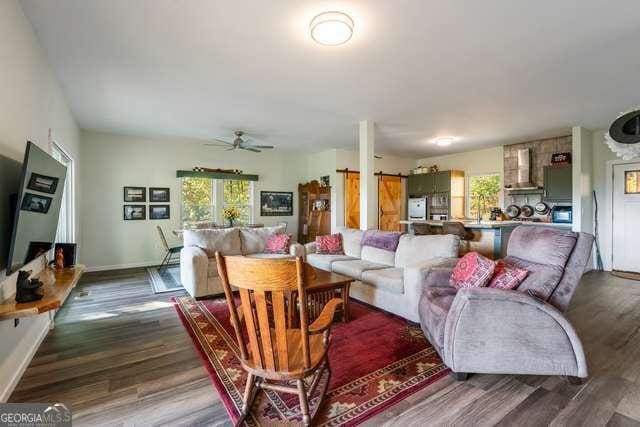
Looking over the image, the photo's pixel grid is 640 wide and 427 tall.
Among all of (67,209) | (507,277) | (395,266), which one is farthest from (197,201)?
(507,277)

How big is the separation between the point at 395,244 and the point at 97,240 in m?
5.65

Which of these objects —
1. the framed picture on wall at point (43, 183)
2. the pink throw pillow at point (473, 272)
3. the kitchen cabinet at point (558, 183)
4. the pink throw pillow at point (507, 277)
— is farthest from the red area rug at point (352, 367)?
the kitchen cabinet at point (558, 183)

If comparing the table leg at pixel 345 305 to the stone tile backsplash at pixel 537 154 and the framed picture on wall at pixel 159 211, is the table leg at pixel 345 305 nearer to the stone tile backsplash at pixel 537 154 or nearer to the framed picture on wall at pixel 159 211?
the framed picture on wall at pixel 159 211

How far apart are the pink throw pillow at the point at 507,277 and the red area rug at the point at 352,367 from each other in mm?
777

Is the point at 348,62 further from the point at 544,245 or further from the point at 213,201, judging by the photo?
the point at 213,201

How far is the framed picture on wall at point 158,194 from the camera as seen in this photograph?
6445 mm

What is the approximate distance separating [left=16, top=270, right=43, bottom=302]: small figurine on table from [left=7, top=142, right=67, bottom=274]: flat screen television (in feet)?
0.24

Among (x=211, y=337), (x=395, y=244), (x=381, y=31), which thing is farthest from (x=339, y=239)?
(x=381, y=31)

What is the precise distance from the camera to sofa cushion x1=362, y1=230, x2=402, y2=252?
418 cm

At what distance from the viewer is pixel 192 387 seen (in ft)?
6.91

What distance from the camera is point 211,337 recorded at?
2.89 m

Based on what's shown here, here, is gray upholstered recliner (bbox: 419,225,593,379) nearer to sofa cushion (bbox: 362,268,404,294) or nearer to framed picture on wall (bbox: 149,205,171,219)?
sofa cushion (bbox: 362,268,404,294)

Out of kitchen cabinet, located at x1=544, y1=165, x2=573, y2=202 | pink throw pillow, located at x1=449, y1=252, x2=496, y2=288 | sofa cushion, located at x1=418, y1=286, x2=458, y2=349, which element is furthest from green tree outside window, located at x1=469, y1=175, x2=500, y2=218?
sofa cushion, located at x1=418, y1=286, x2=458, y2=349

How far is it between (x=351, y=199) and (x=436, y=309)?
526 centimetres
